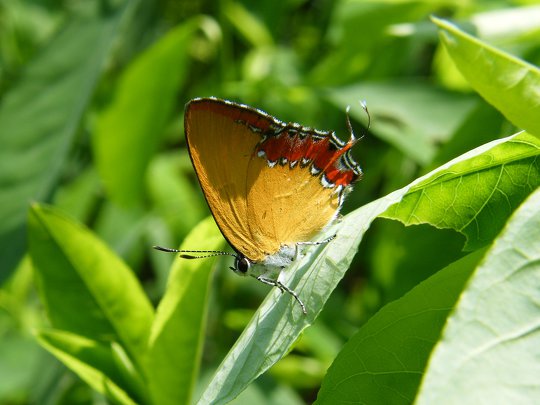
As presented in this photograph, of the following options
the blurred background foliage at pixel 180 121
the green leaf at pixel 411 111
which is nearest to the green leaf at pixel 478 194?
the blurred background foliage at pixel 180 121

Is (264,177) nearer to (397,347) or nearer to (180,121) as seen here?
(397,347)

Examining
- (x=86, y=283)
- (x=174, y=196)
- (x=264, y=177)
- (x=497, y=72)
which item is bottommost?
(x=174, y=196)

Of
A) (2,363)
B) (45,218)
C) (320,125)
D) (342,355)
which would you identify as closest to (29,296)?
(2,363)

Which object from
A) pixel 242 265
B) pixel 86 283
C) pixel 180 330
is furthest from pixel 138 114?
pixel 180 330

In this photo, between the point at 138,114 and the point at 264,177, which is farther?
the point at 138,114

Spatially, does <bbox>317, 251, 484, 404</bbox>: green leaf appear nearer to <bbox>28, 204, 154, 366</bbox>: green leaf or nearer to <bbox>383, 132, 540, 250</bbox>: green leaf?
<bbox>383, 132, 540, 250</bbox>: green leaf

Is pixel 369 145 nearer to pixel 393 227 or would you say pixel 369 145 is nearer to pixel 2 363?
pixel 393 227
